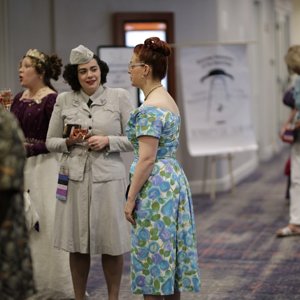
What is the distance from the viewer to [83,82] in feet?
14.2

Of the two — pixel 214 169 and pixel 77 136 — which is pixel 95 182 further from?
pixel 214 169

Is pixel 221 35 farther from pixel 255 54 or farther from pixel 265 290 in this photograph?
pixel 265 290

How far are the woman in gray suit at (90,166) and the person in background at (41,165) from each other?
0.88 feet

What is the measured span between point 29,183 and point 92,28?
4.12m

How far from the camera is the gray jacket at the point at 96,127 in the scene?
4.27 metres

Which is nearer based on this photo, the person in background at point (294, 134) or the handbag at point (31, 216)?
the handbag at point (31, 216)

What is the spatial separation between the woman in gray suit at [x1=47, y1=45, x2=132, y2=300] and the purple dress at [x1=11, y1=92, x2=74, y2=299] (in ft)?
0.85

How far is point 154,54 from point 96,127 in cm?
72

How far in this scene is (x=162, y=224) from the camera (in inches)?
144

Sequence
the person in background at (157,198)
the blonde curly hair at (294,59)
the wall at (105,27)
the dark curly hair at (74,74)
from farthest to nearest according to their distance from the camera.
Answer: the wall at (105,27) < the blonde curly hair at (294,59) < the dark curly hair at (74,74) < the person in background at (157,198)

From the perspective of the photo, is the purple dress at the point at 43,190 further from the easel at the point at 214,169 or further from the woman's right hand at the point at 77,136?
the easel at the point at 214,169

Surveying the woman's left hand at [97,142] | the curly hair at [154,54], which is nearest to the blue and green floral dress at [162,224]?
the curly hair at [154,54]

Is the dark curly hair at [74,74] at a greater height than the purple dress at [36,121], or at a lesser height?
greater

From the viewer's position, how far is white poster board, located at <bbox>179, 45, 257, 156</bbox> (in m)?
8.84
